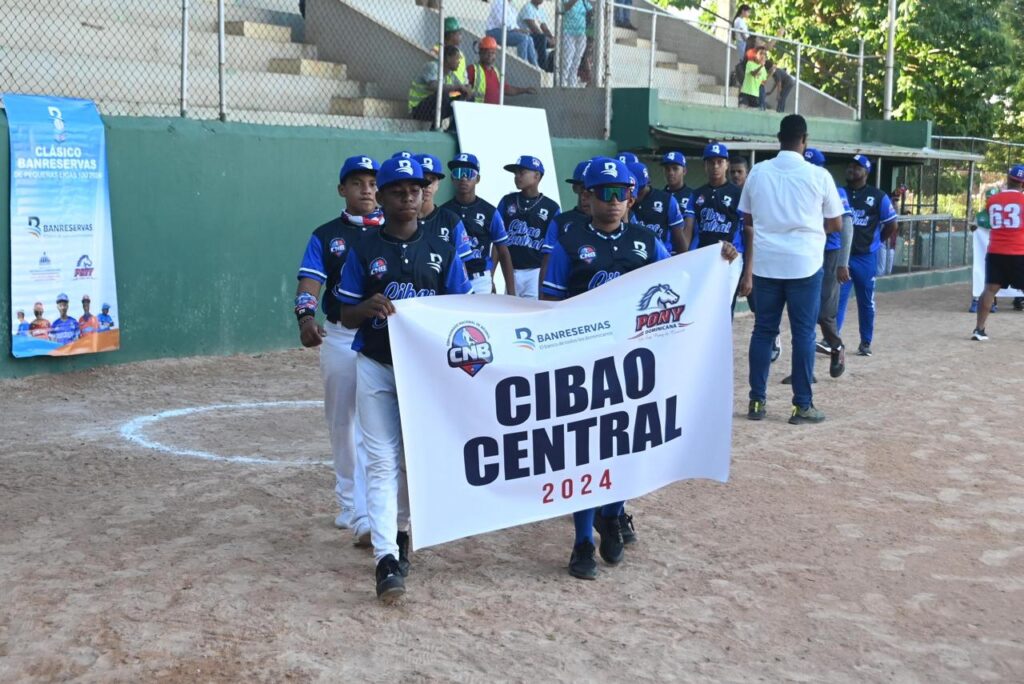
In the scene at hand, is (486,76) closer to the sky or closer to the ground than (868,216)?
closer to the sky

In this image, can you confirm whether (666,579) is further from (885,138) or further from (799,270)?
(885,138)

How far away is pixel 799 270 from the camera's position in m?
9.14

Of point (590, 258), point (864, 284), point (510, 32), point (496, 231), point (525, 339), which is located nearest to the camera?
point (525, 339)

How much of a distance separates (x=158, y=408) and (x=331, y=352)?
389 cm

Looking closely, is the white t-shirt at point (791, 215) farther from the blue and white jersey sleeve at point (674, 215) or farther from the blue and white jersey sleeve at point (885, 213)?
the blue and white jersey sleeve at point (885, 213)

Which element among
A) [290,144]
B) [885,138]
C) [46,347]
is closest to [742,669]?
[46,347]

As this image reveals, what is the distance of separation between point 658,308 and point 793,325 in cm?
369

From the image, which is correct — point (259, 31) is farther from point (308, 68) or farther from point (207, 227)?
point (207, 227)

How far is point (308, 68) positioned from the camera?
14.9m

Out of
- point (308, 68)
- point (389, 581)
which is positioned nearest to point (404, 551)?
point (389, 581)

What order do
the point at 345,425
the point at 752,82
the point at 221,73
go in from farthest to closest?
the point at 752,82
the point at 221,73
the point at 345,425

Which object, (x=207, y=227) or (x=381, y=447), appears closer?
(x=381, y=447)

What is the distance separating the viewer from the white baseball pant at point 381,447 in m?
5.32

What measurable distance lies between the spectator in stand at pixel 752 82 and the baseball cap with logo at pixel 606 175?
611 inches
